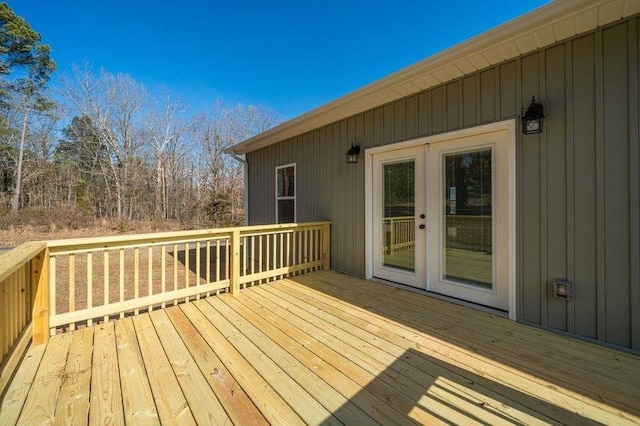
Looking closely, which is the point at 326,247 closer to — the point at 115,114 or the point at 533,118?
the point at 533,118

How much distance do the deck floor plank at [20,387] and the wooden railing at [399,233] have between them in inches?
141

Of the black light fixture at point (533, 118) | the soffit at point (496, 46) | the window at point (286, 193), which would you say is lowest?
the window at point (286, 193)

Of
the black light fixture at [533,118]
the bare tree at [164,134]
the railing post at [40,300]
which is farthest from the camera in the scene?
the bare tree at [164,134]

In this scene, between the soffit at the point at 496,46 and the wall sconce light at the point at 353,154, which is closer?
the soffit at the point at 496,46

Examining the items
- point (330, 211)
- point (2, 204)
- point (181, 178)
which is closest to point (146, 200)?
point (181, 178)

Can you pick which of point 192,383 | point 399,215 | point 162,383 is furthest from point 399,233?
point 162,383

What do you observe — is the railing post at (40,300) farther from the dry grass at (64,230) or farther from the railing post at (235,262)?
the dry grass at (64,230)

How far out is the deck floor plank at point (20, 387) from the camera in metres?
1.45

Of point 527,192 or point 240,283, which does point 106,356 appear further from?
point 527,192

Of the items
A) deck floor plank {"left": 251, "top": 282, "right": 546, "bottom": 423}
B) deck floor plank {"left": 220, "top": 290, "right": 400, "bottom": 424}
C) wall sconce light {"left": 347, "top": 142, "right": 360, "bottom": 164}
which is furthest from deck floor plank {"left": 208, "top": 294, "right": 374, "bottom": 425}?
wall sconce light {"left": 347, "top": 142, "right": 360, "bottom": 164}

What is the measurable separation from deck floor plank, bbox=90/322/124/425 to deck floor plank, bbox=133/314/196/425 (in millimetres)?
170

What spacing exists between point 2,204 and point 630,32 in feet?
53.3

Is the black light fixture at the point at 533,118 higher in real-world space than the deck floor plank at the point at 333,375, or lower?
higher

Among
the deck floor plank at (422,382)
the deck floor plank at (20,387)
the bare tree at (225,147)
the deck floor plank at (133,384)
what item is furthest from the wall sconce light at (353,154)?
the bare tree at (225,147)
